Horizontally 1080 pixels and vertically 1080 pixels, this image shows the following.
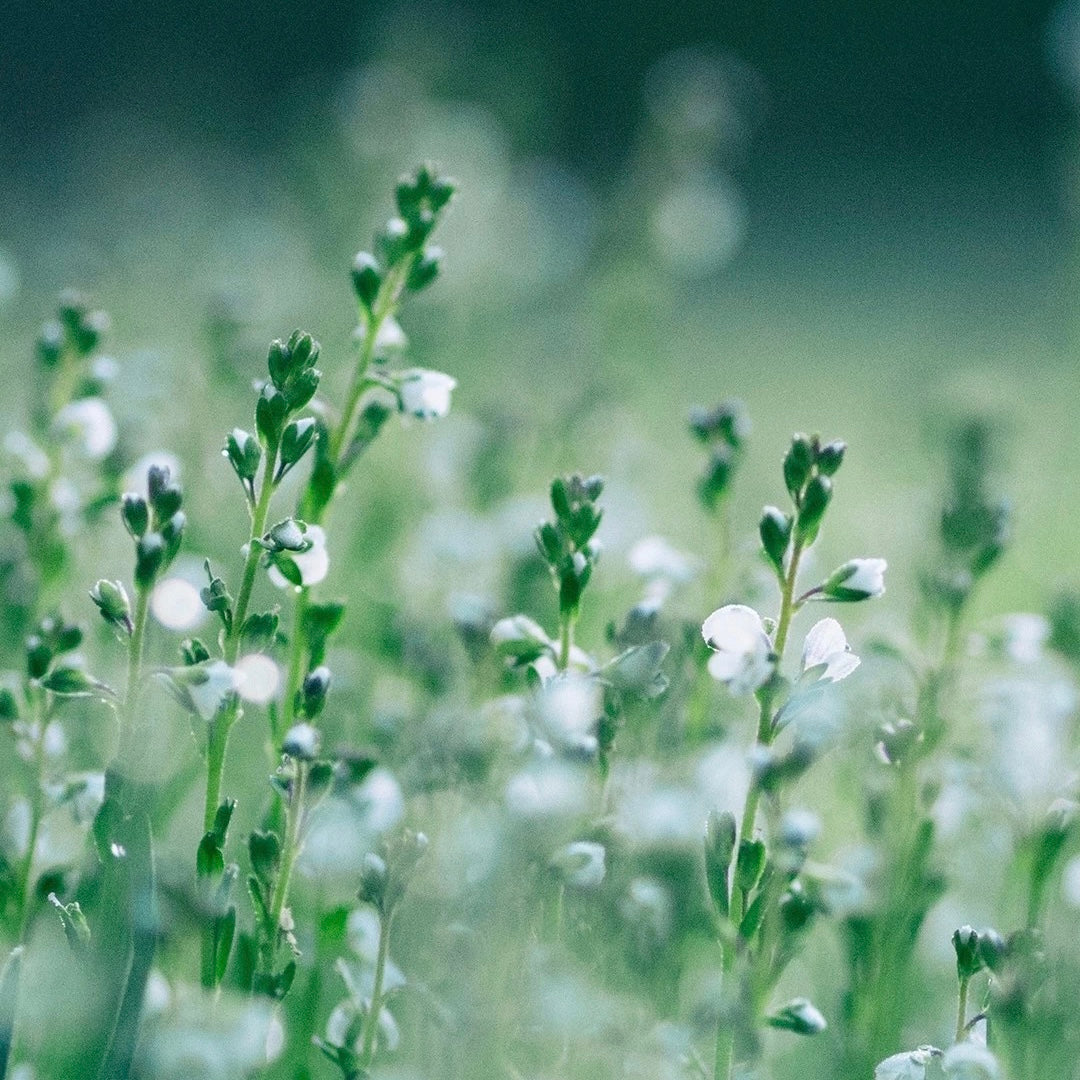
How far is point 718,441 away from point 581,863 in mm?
793

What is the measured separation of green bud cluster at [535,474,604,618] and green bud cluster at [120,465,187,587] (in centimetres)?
41

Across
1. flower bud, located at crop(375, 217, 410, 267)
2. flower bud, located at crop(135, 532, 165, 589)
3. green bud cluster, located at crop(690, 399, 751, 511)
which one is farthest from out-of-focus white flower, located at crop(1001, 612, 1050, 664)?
flower bud, located at crop(135, 532, 165, 589)

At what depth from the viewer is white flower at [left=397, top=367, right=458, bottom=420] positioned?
5.76 ft

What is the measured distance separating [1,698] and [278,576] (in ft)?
1.09

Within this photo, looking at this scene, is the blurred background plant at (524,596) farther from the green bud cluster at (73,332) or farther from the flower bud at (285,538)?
the flower bud at (285,538)

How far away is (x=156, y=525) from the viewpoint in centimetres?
156

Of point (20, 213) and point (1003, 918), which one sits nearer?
point (1003, 918)

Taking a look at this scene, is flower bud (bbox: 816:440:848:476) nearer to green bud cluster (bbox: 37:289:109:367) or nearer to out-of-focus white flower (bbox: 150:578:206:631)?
out-of-focus white flower (bbox: 150:578:206:631)

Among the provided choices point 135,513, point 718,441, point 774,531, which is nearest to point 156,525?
point 135,513

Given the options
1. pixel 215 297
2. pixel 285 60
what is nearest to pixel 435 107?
pixel 215 297

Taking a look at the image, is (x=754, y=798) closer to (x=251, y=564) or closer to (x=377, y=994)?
(x=377, y=994)

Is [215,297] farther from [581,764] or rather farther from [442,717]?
[581,764]

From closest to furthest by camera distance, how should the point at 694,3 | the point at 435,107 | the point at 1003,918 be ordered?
the point at 1003,918 < the point at 435,107 < the point at 694,3

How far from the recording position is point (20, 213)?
7.56 meters
